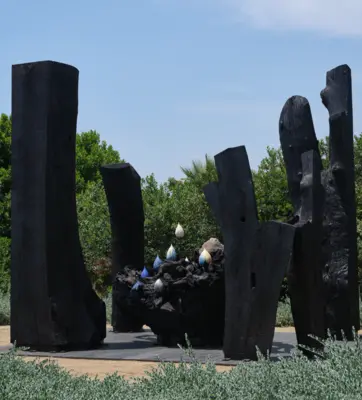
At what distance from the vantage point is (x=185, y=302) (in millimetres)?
9422

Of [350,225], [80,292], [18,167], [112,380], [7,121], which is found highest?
[7,121]

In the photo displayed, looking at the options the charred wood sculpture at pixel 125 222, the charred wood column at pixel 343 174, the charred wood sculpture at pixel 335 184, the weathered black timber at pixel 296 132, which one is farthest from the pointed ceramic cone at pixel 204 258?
the charred wood sculpture at pixel 125 222

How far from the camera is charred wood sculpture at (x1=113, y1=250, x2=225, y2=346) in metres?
9.40

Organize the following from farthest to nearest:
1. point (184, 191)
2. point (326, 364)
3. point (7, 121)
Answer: point (7, 121), point (184, 191), point (326, 364)

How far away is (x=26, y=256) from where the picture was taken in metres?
9.34

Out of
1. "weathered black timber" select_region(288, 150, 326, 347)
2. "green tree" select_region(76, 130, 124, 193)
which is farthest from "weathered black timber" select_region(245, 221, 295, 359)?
"green tree" select_region(76, 130, 124, 193)

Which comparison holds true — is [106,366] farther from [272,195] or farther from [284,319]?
[272,195]

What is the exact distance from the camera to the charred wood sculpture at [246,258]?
7.68m

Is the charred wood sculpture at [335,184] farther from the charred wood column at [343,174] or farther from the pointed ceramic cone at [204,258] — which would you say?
the pointed ceramic cone at [204,258]

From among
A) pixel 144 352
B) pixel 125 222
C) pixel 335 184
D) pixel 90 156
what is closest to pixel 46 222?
→ pixel 144 352

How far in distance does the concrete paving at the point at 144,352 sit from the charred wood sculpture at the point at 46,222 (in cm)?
29

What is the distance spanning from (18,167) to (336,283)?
4.37 meters

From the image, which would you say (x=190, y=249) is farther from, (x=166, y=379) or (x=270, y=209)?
(x=166, y=379)

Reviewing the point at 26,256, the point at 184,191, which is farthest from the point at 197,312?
the point at 184,191
